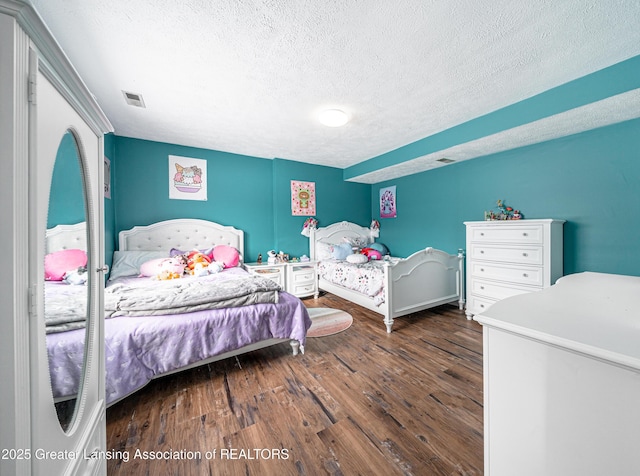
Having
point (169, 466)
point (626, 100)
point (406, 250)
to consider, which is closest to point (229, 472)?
point (169, 466)

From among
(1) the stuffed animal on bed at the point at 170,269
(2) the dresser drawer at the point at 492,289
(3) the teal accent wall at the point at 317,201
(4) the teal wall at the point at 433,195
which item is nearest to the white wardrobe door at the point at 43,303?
(1) the stuffed animal on bed at the point at 170,269

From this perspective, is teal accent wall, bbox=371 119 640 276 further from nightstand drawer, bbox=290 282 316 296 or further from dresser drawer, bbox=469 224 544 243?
nightstand drawer, bbox=290 282 316 296

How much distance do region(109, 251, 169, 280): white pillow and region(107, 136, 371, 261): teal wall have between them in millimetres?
431

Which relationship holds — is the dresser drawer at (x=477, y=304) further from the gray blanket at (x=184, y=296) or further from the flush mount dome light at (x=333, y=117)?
the flush mount dome light at (x=333, y=117)

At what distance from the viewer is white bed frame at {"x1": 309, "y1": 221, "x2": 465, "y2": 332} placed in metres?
2.86

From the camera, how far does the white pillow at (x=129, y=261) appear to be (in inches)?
112

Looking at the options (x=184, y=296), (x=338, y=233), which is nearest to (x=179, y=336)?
(x=184, y=296)

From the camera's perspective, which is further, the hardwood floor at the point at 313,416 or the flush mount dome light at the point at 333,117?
the flush mount dome light at the point at 333,117

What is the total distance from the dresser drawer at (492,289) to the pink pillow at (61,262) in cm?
359

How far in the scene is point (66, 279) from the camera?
0.80 m

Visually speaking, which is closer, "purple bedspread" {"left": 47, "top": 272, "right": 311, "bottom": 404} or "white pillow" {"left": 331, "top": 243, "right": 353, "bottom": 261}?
"purple bedspread" {"left": 47, "top": 272, "right": 311, "bottom": 404}

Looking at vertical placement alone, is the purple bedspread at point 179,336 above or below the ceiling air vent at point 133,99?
below

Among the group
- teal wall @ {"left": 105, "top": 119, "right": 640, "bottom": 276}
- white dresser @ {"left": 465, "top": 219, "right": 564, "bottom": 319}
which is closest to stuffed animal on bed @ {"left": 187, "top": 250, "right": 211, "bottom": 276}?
teal wall @ {"left": 105, "top": 119, "right": 640, "bottom": 276}

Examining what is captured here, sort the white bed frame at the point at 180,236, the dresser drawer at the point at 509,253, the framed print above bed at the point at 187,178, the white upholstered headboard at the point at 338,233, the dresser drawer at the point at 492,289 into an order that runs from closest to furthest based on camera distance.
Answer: the dresser drawer at the point at 509,253 < the dresser drawer at the point at 492,289 < the white bed frame at the point at 180,236 < the framed print above bed at the point at 187,178 < the white upholstered headboard at the point at 338,233
